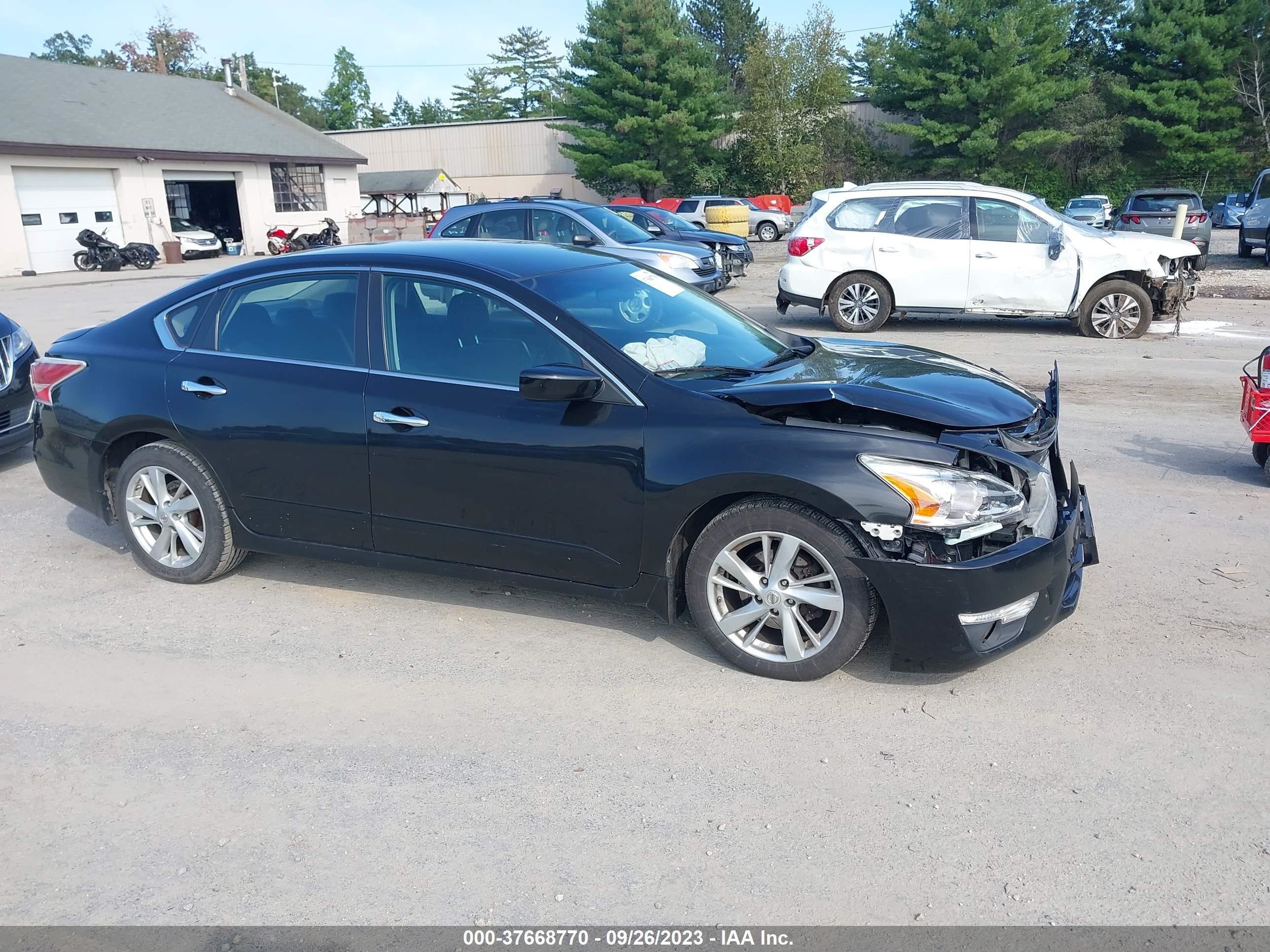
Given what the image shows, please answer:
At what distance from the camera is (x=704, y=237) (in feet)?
65.4

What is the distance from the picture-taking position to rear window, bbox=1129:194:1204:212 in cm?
2366

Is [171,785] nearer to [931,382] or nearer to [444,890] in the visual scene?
[444,890]

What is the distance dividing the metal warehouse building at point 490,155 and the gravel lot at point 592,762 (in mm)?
56289

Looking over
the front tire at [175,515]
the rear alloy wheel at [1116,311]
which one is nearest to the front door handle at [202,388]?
the front tire at [175,515]

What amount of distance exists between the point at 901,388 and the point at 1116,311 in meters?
9.57

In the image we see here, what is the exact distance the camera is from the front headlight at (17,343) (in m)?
8.05

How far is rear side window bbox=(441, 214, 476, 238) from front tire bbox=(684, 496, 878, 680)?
1125 centimetres

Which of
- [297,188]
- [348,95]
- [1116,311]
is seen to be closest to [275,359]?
[1116,311]

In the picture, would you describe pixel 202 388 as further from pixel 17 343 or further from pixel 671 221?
pixel 671 221

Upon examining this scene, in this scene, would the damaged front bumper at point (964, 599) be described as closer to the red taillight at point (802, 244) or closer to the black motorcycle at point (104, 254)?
the red taillight at point (802, 244)

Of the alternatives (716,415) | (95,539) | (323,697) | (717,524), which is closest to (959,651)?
(717,524)

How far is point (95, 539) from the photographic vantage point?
6156mm

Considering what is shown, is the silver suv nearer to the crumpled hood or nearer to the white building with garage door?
the white building with garage door

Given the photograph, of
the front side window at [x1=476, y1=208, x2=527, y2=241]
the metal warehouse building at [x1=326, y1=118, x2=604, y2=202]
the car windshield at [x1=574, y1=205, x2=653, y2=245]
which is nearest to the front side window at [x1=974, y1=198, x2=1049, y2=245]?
the car windshield at [x1=574, y1=205, x2=653, y2=245]
